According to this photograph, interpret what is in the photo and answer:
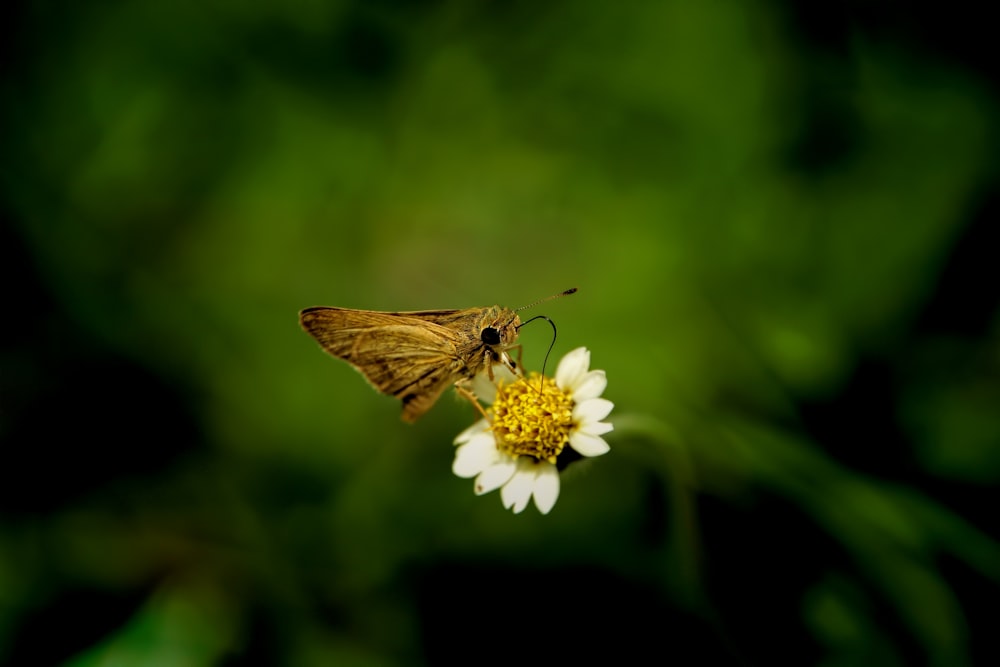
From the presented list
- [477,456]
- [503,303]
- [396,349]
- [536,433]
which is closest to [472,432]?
[477,456]

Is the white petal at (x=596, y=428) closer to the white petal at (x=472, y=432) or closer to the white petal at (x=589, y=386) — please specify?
the white petal at (x=589, y=386)

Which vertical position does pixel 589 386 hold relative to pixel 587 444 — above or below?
above

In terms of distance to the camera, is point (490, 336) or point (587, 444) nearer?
point (587, 444)

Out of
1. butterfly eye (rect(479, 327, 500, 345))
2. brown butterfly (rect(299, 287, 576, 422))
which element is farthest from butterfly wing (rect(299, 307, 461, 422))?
butterfly eye (rect(479, 327, 500, 345))

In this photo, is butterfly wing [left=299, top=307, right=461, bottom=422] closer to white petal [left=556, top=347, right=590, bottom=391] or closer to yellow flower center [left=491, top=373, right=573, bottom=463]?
yellow flower center [left=491, top=373, right=573, bottom=463]

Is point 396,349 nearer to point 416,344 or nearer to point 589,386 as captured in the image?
point 416,344

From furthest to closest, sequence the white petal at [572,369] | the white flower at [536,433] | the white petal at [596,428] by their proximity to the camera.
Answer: the white petal at [572,369] → the white flower at [536,433] → the white petal at [596,428]

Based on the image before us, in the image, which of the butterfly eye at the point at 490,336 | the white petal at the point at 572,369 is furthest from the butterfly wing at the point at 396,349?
the white petal at the point at 572,369
